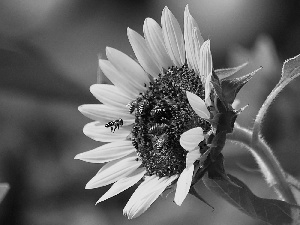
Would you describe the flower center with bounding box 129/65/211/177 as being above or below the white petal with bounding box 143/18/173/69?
below

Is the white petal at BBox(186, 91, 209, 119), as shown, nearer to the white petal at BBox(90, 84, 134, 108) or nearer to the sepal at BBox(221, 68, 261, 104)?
the sepal at BBox(221, 68, 261, 104)

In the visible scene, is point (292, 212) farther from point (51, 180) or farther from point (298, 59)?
point (51, 180)

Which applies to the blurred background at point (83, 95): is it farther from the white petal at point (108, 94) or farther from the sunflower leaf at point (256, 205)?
the sunflower leaf at point (256, 205)

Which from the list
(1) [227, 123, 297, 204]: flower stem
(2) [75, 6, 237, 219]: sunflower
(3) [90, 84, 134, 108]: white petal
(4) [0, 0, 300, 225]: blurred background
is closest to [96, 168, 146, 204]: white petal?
(2) [75, 6, 237, 219]: sunflower

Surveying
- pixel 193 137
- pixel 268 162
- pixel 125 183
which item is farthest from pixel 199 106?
pixel 125 183

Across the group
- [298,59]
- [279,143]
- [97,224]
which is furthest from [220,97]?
[97,224]

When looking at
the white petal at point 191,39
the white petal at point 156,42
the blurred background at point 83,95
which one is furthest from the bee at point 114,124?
the blurred background at point 83,95
